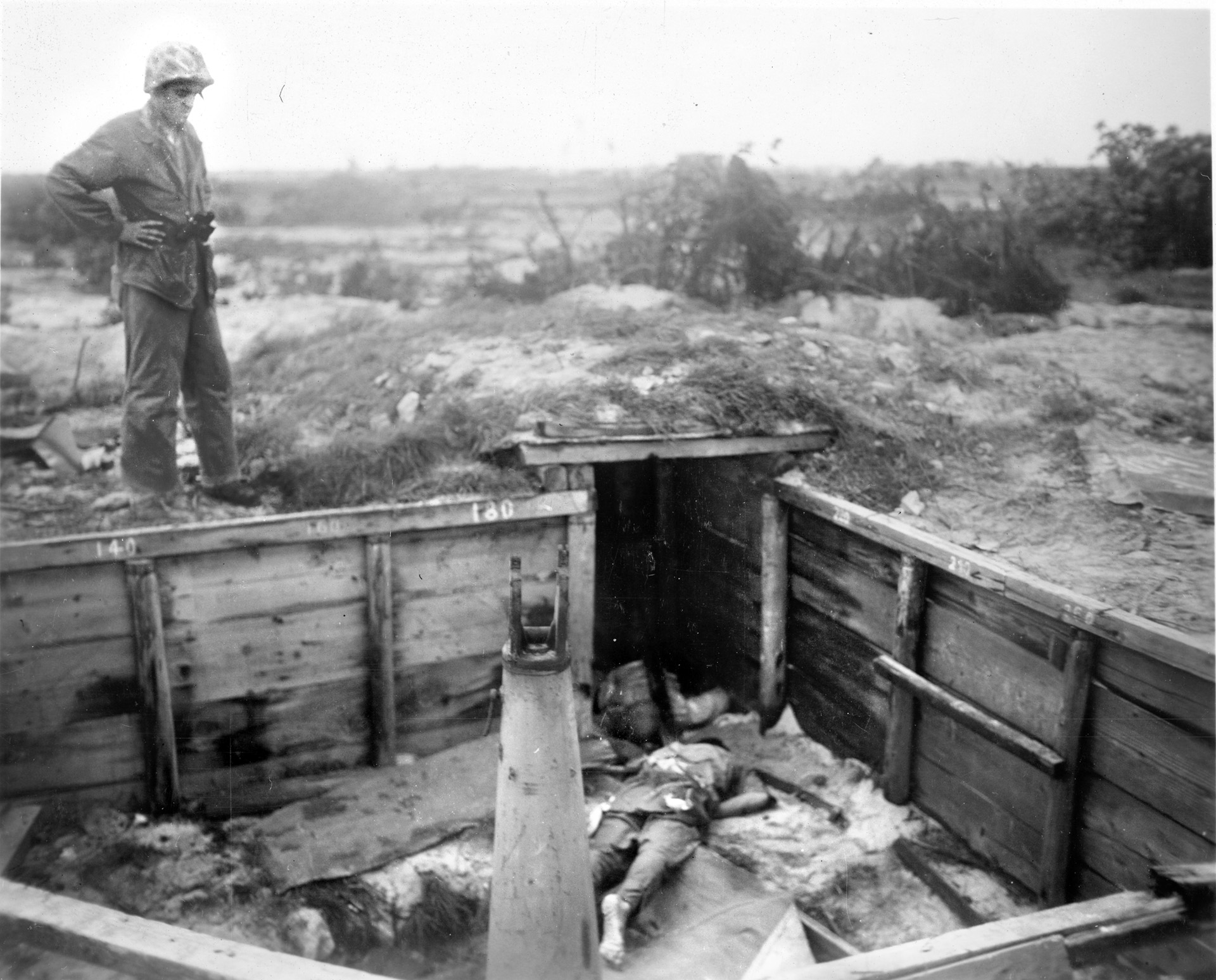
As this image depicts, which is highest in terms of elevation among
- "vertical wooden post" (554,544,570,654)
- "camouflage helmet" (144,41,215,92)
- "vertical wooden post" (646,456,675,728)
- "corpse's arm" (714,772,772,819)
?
"camouflage helmet" (144,41,215,92)

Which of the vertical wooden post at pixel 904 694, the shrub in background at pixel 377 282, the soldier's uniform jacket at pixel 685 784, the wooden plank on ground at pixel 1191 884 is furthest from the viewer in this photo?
the shrub in background at pixel 377 282

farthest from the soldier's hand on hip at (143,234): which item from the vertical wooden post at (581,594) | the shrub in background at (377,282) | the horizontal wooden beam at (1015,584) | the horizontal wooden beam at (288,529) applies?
the horizontal wooden beam at (1015,584)

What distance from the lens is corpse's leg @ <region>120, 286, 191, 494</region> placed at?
148 inches

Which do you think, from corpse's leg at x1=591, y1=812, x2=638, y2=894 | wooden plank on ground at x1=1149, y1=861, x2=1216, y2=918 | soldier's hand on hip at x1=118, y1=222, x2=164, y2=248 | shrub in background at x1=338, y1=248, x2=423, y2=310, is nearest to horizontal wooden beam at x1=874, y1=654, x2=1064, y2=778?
wooden plank on ground at x1=1149, y1=861, x2=1216, y2=918

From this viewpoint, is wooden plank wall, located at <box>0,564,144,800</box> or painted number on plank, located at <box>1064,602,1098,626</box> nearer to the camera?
painted number on plank, located at <box>1064,602,1098,626</box>

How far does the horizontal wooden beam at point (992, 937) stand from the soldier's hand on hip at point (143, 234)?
331cm

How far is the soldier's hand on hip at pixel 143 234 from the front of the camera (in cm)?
363

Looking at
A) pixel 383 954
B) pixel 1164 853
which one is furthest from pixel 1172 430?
pixel 383 954

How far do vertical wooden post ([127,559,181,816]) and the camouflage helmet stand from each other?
175 cm

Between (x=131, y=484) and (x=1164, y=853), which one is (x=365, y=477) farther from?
(x=1164, y=853)

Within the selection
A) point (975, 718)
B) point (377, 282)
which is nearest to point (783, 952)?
point (975, 718)

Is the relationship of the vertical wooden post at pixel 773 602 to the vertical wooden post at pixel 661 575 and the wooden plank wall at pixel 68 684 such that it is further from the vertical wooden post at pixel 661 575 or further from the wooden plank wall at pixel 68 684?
the wooden plank wall at pixel 68 684

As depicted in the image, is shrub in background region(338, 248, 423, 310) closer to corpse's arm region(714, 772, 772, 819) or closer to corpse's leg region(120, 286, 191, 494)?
corpse's leg region(120, 286, 191, 494)

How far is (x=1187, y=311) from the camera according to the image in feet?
14.3
